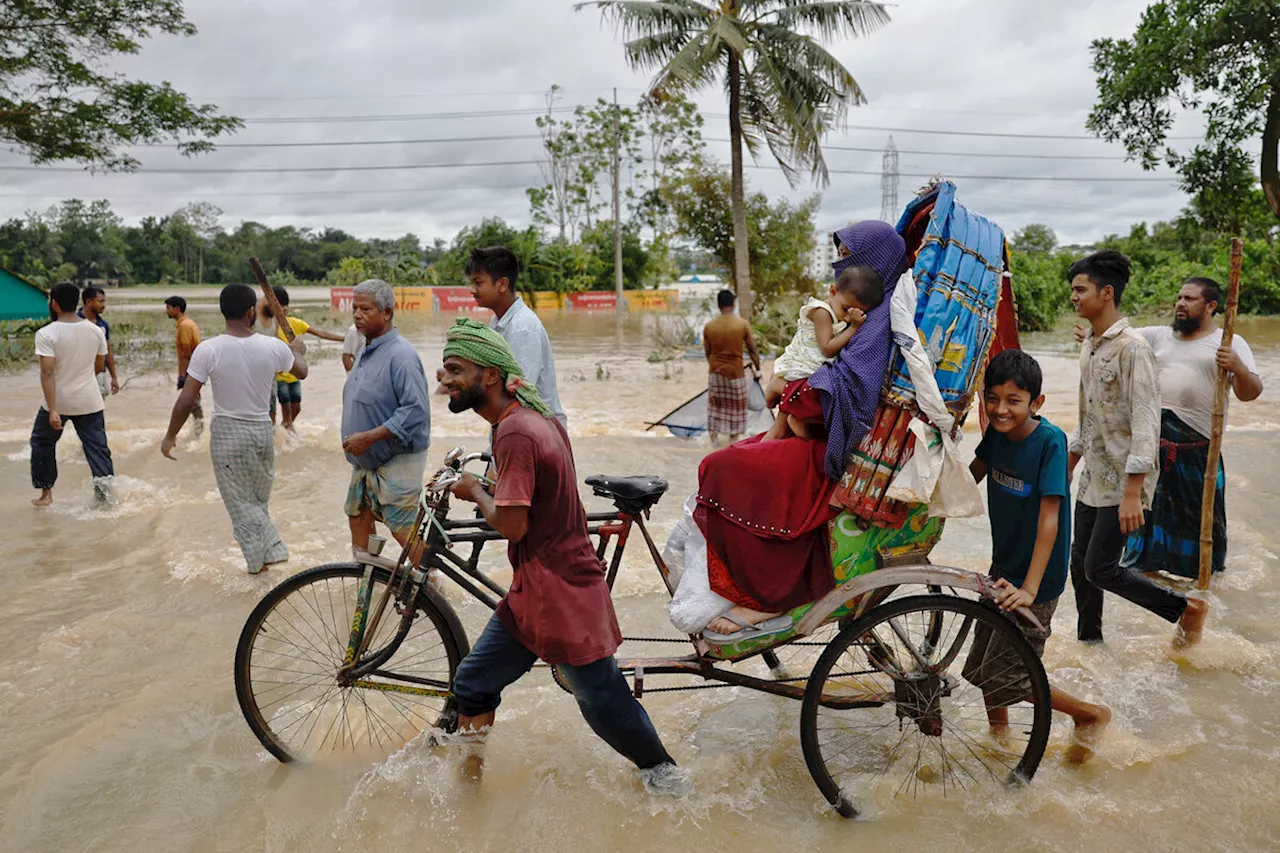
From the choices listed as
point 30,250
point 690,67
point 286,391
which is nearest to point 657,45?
point 690,67

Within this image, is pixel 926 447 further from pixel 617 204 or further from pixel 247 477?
pixel 617 204

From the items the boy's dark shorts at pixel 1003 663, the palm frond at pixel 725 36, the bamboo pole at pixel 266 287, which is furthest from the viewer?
the palm frond at pixel 725 36

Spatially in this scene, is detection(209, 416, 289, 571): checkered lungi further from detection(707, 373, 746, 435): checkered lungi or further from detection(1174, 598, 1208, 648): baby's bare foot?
detection(707, 373, 746, 435): checkered lungi

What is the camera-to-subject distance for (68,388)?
7.27 m

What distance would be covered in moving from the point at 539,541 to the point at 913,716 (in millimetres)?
1620

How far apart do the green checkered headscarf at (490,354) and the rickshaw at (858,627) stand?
0.47m

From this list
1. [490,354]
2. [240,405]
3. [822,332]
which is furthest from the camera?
[240,405]

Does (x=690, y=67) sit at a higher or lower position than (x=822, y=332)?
higher

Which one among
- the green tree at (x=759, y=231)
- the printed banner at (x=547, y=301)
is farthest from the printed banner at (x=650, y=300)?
the green tree at (x=759, y=231)

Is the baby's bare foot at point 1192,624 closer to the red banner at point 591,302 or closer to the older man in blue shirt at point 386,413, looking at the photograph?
the older man in blue shirt at point 386,413

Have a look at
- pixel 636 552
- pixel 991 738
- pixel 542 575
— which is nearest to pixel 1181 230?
pixel 636 552

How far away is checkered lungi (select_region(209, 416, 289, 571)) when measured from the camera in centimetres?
545

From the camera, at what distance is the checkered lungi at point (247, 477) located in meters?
5.45

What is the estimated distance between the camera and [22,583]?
595cm
